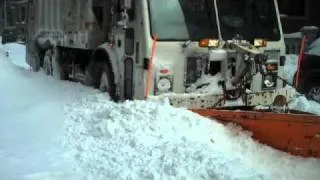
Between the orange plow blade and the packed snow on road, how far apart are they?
0.10 metres

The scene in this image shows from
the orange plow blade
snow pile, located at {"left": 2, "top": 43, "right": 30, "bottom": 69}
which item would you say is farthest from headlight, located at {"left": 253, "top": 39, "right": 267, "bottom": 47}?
snow pile, located at {"left": 2, "top": 43, "right": 30, "bottom": 69}

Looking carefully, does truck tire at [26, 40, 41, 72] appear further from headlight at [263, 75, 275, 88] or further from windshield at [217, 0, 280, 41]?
headlight at [263, 75, 275, 88]

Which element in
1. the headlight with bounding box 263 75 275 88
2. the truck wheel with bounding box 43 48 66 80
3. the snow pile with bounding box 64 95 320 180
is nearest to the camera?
the snow pile with bounding box 64 95 320 180

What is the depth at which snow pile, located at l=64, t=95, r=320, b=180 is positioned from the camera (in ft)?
20.9

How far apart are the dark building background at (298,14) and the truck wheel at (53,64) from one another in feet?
40.1

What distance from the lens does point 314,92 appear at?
41.8ft

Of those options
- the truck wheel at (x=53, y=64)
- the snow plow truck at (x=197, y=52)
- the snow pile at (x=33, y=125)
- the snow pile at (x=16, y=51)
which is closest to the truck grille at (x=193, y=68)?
the snow plow truck at (x=197, y=52)

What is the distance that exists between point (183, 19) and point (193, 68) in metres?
0.73

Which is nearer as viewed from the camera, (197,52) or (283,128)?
(283,128)

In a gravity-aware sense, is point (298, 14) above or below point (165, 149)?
above

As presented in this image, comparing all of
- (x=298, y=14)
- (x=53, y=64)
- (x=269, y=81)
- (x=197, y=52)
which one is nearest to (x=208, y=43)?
(x=197, y=52)

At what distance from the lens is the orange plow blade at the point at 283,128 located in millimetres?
7152

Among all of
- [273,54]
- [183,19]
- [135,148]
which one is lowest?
[135,148]

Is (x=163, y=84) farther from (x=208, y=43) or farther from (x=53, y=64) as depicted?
(x=53, y=64)
